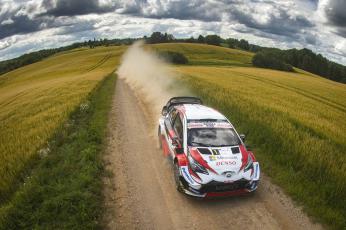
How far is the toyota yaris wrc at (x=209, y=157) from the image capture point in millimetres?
8195

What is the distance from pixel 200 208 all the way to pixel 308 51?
129m

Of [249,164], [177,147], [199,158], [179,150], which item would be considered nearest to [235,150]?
[249,164]

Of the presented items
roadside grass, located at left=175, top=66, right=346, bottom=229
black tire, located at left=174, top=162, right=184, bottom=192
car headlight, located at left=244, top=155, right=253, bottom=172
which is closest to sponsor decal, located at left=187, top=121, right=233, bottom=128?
black tire, located at left=174, top=162, right=184, bottom=192

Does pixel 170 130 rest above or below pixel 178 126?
below

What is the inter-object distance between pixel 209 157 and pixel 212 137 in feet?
3.80

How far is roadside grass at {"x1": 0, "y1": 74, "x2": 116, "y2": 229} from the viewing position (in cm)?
738

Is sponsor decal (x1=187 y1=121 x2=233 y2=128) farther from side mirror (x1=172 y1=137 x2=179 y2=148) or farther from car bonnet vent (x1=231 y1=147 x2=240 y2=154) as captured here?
car bonnet vent (x1=231 y1=147 x2=240 y2=154)

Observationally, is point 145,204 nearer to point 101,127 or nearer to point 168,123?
point 168,123

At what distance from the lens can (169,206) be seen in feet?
27.3

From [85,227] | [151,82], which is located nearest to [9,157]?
[85,227]

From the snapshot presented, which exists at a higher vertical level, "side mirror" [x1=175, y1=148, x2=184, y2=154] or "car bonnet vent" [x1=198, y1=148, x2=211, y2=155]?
"car bonnet vent" [x1=198, y1=148, x2=211, y2=155]

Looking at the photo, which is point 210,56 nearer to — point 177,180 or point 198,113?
point 198,113

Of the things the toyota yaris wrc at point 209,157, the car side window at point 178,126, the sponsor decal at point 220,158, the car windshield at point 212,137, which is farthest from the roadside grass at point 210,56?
the sponsor decal at point 220,158

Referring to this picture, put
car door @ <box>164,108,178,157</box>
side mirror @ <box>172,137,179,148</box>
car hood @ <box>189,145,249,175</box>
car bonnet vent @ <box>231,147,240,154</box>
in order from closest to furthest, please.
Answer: car hood @ <box>189,145,249,175</box>, car bonnet vent @ <box>231,147,240,154</box>, side mirror @ <box>172,137,179,148</box>, car door @ <box>164,108,178,157</box>
